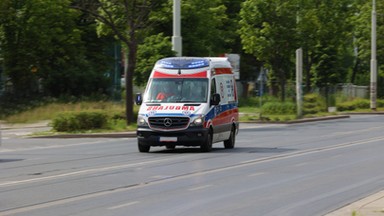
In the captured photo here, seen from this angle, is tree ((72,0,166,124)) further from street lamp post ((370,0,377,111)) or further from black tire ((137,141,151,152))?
street lamp post ((370,0,377,111))

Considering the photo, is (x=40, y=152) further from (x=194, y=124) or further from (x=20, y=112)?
(x=20, y=112)

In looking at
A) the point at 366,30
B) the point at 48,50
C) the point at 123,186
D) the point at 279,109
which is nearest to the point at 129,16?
the point at 279,109

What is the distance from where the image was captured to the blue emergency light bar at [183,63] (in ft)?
78.9

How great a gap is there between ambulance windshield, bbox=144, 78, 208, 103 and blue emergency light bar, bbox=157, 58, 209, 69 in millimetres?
462

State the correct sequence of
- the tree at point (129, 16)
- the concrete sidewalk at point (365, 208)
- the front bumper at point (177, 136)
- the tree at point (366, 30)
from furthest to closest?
1. the tree at point (366, 30)
2. the tree at point (129, 16)
3. the front bumper at point (177, 136)
4. the concrete sidewalk at point (365, 208)

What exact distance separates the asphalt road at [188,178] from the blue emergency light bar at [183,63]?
240 cm

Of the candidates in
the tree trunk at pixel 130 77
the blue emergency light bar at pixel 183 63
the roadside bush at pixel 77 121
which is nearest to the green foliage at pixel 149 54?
the tree trunk at pixel 130 77

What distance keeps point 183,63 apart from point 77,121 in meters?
10.6

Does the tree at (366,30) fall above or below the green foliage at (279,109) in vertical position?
above

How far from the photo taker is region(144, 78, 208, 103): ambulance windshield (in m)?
23.4

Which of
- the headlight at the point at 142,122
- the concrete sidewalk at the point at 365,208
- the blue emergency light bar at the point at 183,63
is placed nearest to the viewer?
the concrete sidewalk at the point at 365,208

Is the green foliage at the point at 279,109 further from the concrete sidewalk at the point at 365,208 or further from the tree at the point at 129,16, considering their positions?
the concrete sidewalk at the point at 365,208

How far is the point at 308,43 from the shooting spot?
52750 mm

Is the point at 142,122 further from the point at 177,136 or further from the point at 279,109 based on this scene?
the point at 279,109
